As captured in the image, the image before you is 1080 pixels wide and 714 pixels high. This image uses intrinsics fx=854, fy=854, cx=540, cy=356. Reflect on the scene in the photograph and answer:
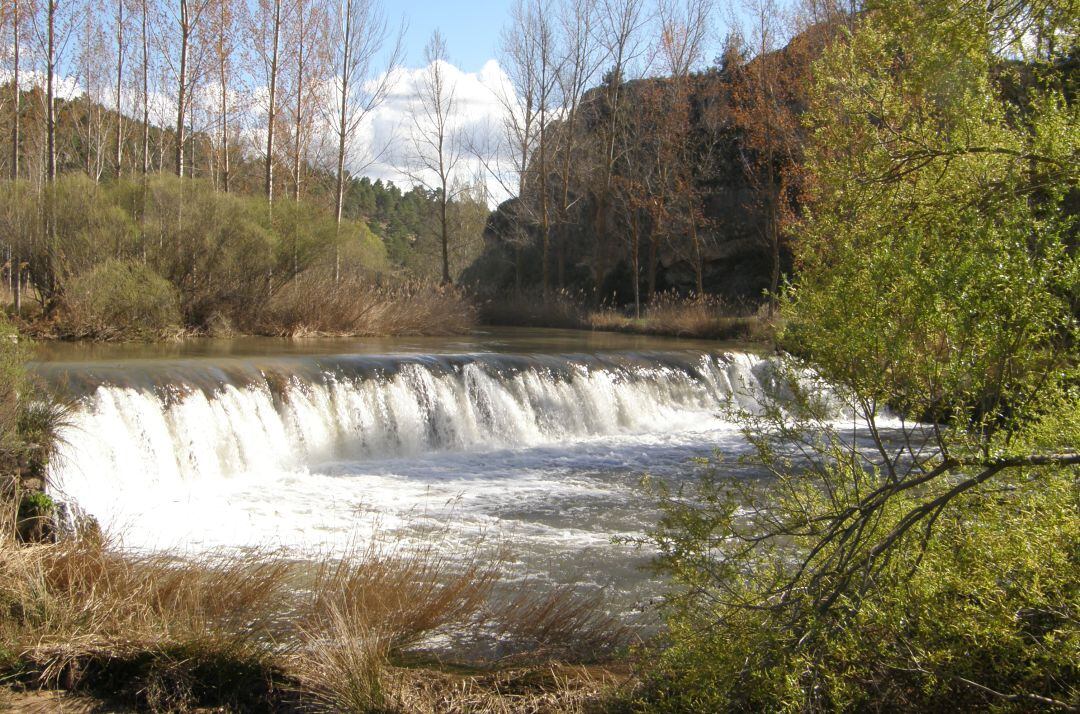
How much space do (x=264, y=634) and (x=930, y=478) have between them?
9.66ft

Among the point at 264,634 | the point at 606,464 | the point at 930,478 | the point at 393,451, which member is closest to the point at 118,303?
the point at 393,451

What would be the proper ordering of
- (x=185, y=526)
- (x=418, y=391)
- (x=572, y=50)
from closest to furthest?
1. (x=185, y=526)
2. (x=418, y=391)
3. (x=572, y=50)

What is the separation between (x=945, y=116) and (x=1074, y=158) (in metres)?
0.73

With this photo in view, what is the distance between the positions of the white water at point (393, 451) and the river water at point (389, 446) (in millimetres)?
24

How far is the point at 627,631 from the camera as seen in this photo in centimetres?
448

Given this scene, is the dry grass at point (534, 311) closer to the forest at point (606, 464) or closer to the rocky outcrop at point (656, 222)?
the rocky outcrop at point (656, 222)

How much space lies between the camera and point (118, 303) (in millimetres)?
14688

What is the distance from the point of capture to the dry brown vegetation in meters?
3.53

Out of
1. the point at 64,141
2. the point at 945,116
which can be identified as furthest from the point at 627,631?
the point at 64,141

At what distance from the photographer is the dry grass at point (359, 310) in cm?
1838

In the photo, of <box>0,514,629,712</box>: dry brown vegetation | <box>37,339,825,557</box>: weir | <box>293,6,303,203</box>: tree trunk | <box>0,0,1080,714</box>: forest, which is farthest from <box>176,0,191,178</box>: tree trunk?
<box>0,514,629,712</box>: dry brown vegetation

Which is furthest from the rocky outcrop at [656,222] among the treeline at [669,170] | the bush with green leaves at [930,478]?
the bush with green leaves at [930,478]

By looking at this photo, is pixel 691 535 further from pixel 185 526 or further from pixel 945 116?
pixel 185 526

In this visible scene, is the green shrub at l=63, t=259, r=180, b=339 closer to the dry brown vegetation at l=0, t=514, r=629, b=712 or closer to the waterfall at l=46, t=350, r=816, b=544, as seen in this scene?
the waterfall at l=46, t=350, r=816, b=544
